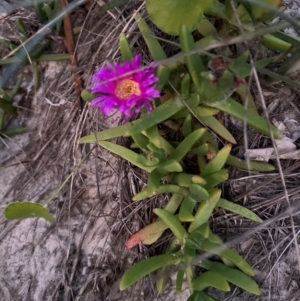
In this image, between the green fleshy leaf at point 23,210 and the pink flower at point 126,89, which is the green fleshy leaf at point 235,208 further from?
the green fleshy leaf at point 23,210

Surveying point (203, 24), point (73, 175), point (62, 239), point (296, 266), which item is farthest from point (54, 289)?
point (203, 24)

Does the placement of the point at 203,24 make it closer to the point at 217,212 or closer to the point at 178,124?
the point at 178,124

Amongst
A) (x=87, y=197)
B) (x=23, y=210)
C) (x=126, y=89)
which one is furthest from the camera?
(x=87, y=197)

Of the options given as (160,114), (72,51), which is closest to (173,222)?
(160,114)

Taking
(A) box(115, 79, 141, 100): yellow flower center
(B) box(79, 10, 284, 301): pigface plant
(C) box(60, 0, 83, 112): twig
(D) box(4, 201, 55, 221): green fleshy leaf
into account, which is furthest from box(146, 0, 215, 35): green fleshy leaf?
(D) box(4, 201, 55, 221): green fleshy leaf

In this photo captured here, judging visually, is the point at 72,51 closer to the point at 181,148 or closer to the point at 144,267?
the point at 181,148

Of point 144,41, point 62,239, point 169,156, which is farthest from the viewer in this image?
point 62,239

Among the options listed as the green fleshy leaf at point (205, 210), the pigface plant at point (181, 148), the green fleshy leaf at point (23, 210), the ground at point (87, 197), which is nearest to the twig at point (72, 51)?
the ground at point (87, 197)

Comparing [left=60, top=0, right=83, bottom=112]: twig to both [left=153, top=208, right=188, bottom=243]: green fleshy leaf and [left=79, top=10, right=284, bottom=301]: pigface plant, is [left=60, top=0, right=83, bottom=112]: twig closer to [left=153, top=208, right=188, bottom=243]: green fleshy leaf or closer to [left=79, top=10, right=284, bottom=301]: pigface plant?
[left=79, top=10, right=284, bottom=301]: pigface plant
